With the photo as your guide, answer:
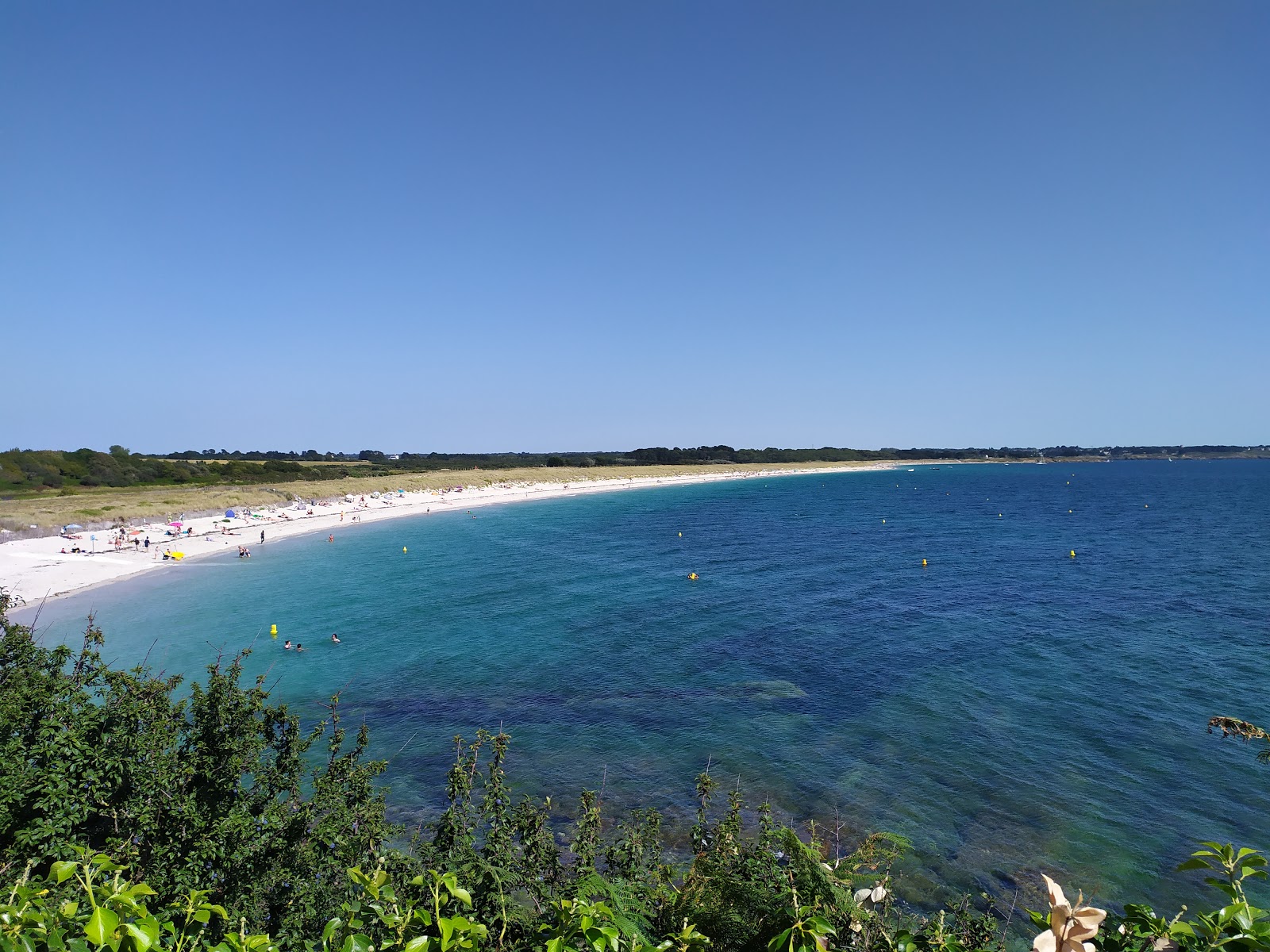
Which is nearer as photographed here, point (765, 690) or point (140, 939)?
point (140, 939)

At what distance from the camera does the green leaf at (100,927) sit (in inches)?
98.4

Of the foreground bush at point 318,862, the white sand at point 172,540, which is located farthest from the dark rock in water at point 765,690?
the white sand at point 172,540

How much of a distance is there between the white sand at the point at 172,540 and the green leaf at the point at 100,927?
24.6 m

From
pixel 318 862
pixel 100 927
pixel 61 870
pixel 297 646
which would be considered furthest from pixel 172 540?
pixel 100 927

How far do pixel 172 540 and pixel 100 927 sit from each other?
A: 2908 inches

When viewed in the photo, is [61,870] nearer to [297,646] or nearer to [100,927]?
[100,927]

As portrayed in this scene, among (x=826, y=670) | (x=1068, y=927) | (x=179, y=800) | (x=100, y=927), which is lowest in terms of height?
(x=826, y=670)

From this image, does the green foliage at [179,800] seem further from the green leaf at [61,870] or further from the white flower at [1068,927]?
the white flower at [1068,927]

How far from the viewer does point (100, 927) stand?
253cm

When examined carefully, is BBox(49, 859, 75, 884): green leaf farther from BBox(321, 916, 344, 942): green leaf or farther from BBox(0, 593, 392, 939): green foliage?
BBox(0, 593, 392, 939): green foliage

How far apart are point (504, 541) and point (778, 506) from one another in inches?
2323

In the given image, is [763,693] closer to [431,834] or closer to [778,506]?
[431,834]

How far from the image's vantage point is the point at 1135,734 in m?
21.4

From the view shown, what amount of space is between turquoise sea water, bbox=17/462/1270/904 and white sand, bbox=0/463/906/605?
371 centimetres
